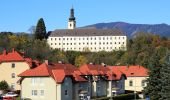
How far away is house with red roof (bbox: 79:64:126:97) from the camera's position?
7581 centimetres

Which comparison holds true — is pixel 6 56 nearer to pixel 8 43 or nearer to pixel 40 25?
pixel 8 43

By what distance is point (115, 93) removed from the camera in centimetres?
8350

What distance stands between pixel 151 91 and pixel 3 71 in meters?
29.9

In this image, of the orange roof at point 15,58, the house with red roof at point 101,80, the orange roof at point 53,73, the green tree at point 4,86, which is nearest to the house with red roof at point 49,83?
the orange roof at point 53,73

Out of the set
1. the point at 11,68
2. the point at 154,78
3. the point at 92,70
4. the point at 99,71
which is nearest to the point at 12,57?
the point at 11,68

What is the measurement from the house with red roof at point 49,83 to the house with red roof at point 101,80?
5565 millimetres

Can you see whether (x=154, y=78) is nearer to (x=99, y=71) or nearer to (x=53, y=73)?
(x=53, y=73)

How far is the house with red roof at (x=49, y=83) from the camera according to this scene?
65312mm

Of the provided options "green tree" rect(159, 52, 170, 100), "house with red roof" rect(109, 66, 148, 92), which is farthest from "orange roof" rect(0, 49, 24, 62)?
"green tree" rect(159, 52, 170, 100)

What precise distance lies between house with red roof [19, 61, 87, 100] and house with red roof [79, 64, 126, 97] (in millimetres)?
5565

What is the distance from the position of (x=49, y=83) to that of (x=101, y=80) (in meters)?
15.7

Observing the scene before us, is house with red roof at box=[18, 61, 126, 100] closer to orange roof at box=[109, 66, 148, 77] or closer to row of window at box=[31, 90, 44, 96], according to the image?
row of window at box=[31, 90, 44, 96]

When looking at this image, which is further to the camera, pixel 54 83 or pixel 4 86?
pixel 4 86

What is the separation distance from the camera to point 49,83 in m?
65.8
